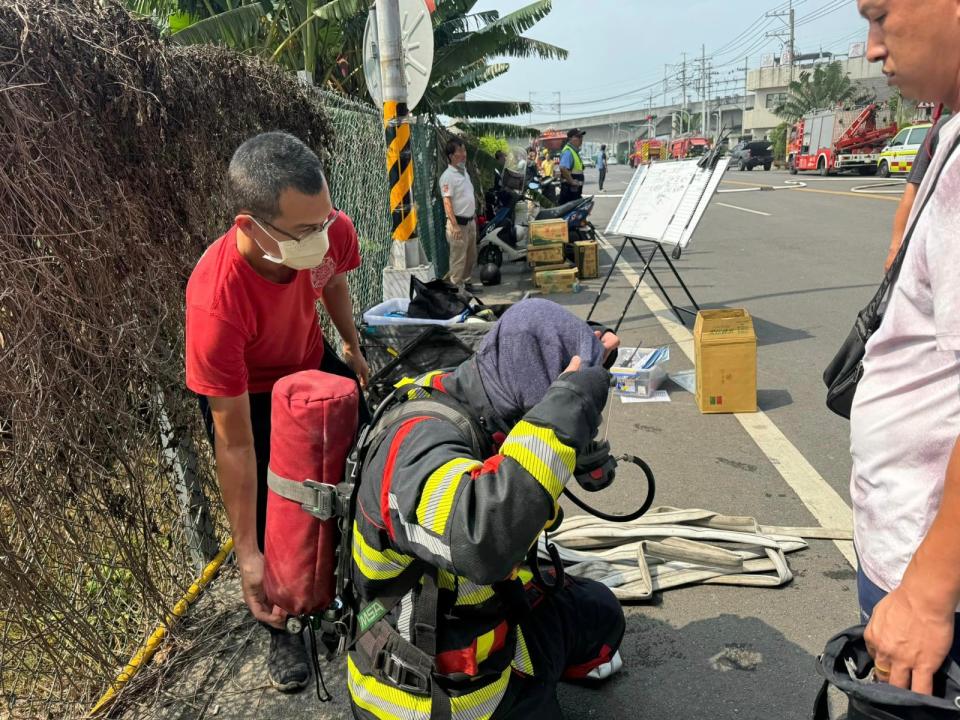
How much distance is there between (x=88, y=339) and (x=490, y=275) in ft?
26.7

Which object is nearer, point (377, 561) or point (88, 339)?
point (377, 561)

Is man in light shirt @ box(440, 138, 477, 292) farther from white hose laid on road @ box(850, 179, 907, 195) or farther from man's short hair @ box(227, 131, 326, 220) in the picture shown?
white hose laid on road @ box(850, 179, 907, 195)

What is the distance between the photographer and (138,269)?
2.70 metres

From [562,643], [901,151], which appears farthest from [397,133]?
[901,151]

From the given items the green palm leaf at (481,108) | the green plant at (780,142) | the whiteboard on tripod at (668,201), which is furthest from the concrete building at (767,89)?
the whiteboard on tripod at (668,201)

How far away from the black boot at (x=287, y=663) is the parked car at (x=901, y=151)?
1125 inches

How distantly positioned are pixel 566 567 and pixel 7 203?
8.11 feet

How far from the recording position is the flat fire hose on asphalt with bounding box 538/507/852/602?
294cm

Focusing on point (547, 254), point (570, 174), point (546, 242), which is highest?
point (570, 174)

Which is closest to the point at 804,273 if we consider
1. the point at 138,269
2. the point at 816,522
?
the point at 816,522

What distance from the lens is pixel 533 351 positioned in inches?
65.8

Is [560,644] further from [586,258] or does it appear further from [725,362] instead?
[586,258]

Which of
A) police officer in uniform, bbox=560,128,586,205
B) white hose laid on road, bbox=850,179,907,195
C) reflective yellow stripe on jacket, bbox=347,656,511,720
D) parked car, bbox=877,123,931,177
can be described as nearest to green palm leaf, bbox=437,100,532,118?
police officer in uniform, bbox=560,128,586,205

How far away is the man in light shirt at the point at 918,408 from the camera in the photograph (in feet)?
3.62
